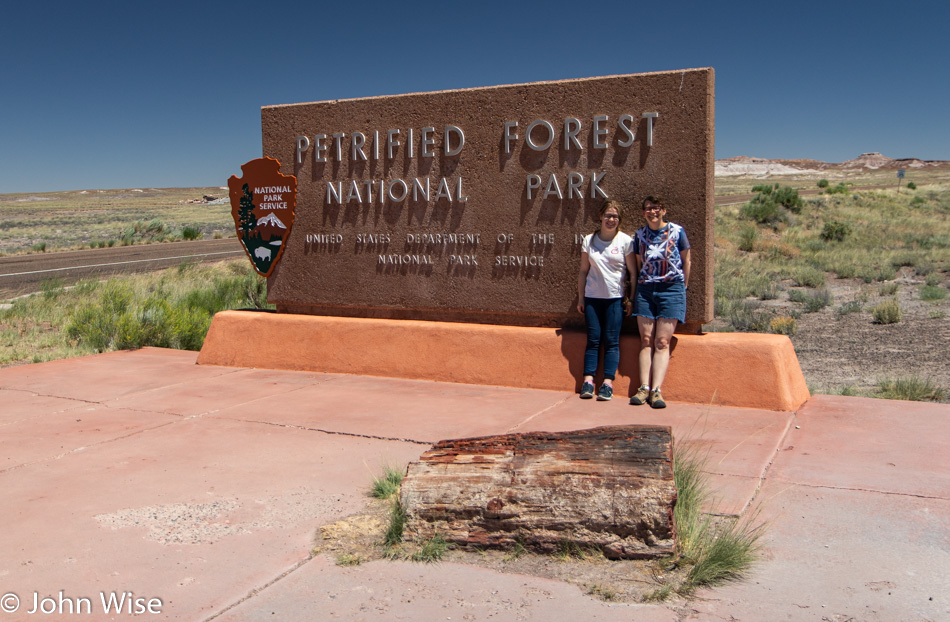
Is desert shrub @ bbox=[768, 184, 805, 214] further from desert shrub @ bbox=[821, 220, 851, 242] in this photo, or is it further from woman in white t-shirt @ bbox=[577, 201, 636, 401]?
woman in white t-shirt @ bbox=[577, 201, 636, 401]

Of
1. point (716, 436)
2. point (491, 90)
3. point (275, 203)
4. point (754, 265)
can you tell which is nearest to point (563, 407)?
point (716, 436)

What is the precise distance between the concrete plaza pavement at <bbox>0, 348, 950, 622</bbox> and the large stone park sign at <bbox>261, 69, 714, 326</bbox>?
986 millimetres

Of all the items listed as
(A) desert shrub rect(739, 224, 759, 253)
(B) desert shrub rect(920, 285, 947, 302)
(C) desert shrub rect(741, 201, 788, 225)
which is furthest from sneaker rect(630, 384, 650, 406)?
(C) desert shrub rect(741, 201, 788, 225)

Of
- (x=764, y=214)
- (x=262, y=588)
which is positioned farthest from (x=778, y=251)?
(x=262, y=588)

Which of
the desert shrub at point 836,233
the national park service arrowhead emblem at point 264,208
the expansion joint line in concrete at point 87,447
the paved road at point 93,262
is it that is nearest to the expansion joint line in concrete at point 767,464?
the expansion joint line in concrete at point 87,447

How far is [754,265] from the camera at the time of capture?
70.2 feet

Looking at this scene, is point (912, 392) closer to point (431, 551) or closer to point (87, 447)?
point (431, 551)

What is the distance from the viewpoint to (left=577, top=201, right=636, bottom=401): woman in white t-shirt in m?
6.66

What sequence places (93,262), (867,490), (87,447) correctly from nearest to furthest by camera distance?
(867,490) < (87,447) < (93,262)

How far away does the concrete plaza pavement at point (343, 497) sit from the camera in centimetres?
335

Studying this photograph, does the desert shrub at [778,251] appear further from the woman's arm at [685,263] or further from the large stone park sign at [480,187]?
the woman's arm at [685,263]

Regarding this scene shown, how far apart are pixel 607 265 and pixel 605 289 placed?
0.20 meters

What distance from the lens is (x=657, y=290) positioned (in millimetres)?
6504

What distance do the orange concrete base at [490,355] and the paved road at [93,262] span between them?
10009 millimetres
